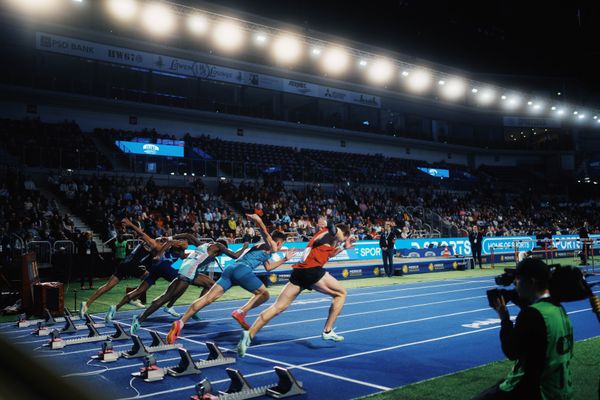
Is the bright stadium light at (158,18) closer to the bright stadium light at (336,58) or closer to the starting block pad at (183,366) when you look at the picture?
the bright stadium light at (336,58)

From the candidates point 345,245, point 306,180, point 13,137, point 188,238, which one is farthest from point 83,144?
point 345,245

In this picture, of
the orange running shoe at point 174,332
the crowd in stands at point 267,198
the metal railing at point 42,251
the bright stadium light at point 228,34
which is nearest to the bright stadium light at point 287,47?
the bright stadium light at point 228,34

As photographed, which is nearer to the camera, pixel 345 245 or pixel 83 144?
pixel 345 245

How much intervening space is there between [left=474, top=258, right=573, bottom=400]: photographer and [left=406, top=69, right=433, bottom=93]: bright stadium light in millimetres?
41335

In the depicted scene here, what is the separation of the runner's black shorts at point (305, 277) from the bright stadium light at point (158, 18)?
24.8 m

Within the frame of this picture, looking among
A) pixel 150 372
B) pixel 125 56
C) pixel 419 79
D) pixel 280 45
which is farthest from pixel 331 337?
pixel 419 79

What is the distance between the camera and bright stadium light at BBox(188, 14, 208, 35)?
30.5 metres

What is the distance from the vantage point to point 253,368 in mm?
7527

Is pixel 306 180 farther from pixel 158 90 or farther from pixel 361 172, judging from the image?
pixel 158 90

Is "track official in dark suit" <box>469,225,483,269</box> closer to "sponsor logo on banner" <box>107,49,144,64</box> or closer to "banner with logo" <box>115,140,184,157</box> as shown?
"banner with logo" <box>115,140,184,157</box>

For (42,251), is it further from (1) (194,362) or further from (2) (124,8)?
(2) (124,8)

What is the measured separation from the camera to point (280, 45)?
35188 mm

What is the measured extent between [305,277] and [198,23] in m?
25.9

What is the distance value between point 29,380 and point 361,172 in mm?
38384
